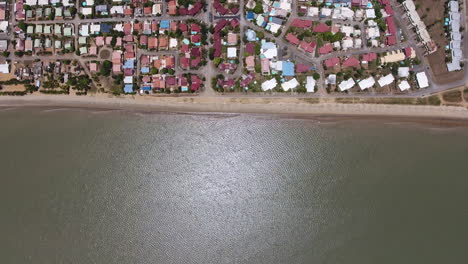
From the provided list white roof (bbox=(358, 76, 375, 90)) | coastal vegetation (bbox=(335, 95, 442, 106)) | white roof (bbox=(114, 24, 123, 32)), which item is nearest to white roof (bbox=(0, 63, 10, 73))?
white roof (bbox=(114, 24, 123, 32))

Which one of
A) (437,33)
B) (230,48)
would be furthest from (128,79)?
(437,33)

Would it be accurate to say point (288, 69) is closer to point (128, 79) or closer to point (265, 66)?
point (265, 66)

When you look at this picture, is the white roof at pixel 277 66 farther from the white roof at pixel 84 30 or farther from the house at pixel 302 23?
the white roof at pixel 84 30

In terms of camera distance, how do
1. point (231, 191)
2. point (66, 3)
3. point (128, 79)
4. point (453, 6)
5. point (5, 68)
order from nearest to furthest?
point (231, 191)
point (453, 6)
point (128, 79)
point (5, 68)
point (66, 3)

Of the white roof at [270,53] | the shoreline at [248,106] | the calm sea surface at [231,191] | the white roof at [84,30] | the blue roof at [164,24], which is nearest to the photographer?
the calm sea surface at [231,191]

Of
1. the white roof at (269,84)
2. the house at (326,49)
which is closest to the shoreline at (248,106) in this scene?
the white roof at (269,84)

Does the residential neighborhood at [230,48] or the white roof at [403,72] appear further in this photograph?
the residential neighborhood at [230,48]

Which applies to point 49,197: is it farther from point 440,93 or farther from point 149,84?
point 440,93

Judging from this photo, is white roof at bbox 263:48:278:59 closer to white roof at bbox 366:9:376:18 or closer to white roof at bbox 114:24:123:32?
white roof at bbox 366:9:376:18

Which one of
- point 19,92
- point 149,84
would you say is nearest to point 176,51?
point 149,84
